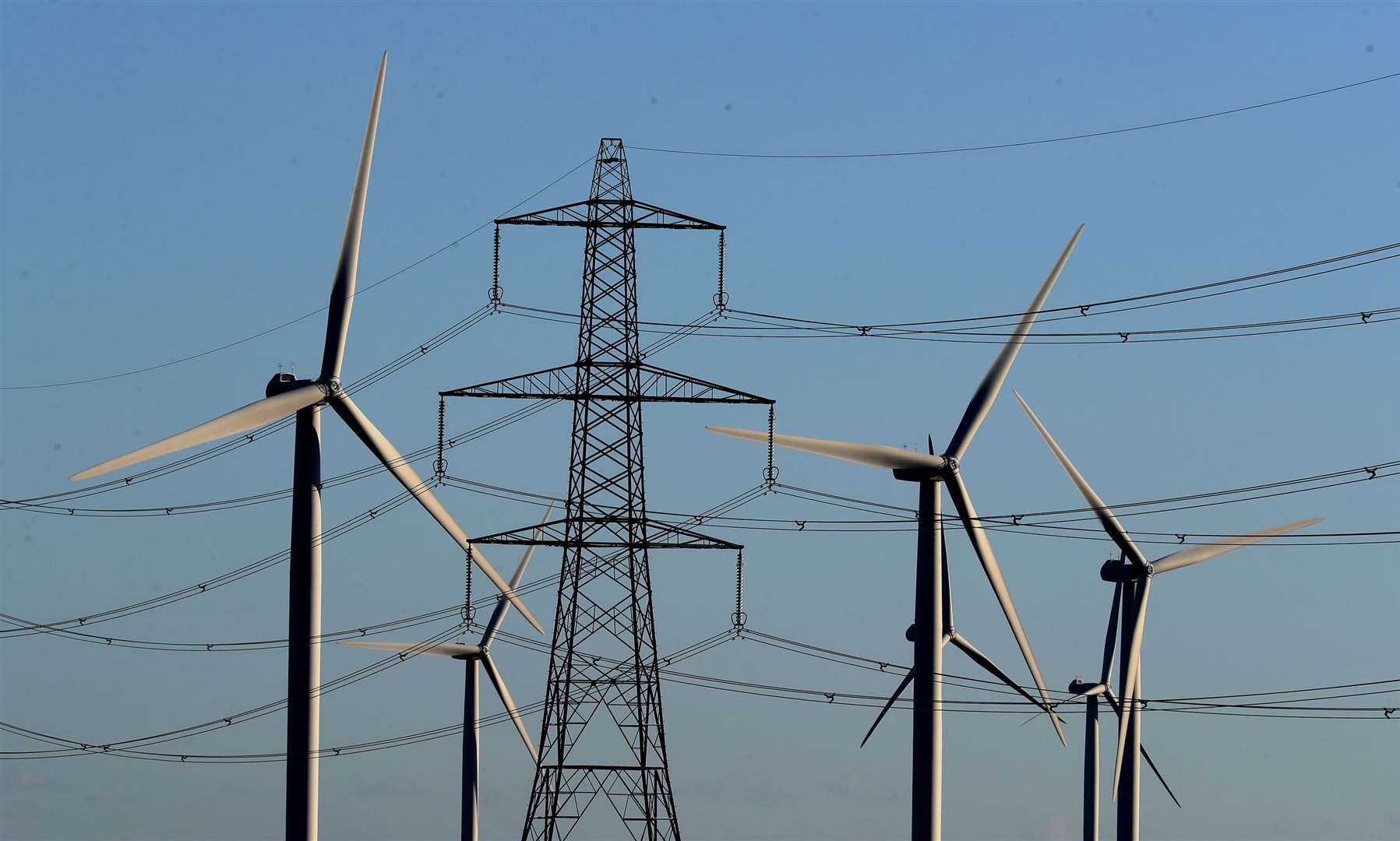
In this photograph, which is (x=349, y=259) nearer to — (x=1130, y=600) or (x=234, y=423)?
(x=234, y=423)

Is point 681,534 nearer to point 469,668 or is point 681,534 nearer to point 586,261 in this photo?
point 586,261

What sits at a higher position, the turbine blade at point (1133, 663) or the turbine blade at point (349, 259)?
the turbine blade at point (349, 259)

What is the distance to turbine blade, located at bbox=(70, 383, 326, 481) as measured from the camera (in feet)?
241

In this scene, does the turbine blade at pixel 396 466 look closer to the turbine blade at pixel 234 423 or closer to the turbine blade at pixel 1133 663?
the turbine blade at pixel 234 423

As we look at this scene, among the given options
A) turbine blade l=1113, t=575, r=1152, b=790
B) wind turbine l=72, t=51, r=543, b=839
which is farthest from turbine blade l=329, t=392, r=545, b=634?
turbine blade l=1113, t=575, r=1152, b=790

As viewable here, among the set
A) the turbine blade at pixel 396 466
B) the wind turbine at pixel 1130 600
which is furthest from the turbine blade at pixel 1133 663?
the turbine blade at pixel 396 466

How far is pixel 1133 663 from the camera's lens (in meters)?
103

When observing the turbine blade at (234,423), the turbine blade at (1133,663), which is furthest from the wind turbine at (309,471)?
the turbine blade at (1133,663)

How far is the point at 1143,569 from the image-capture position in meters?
107

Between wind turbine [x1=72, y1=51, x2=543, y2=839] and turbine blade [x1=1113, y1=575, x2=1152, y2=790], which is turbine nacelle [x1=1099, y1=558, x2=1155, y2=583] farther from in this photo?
wind turbine [x1=72, y1=51, x2=543, y2=839]

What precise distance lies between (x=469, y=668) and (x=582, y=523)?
3806cm

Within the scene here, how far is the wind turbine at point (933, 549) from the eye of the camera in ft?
263

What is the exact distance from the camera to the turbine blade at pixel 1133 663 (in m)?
101

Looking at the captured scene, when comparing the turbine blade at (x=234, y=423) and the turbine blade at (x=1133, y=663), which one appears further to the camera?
the turbine blade at (x=1133, y=663)
